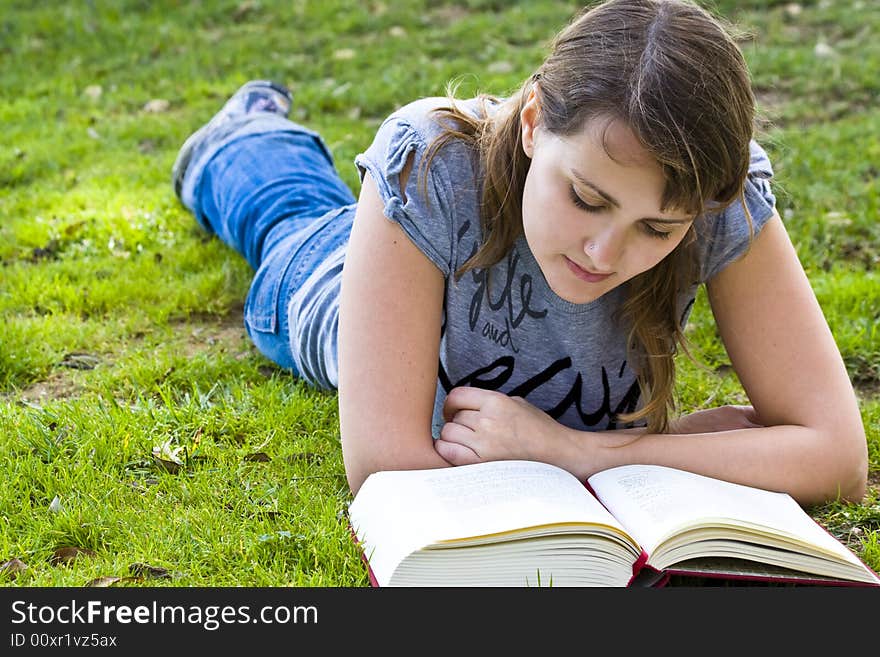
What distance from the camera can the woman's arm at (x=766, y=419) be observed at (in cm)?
234

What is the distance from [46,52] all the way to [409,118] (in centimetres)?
475

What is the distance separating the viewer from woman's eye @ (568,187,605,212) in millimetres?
2014

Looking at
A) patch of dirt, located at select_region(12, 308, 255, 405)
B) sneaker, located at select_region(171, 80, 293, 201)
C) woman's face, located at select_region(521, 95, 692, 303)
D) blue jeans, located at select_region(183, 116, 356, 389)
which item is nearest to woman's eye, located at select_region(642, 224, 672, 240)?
woman's face, located at select_region(521, 95, 692, 303)

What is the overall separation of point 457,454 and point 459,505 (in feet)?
1.03

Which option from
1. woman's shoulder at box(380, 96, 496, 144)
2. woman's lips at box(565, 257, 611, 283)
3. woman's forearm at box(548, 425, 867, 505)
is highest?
woman's shoulder at box(380, 96, 496, 144)

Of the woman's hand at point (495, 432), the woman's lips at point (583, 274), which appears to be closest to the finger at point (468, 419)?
the woman's hand at point (495, 432)

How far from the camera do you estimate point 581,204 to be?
79.7 inches

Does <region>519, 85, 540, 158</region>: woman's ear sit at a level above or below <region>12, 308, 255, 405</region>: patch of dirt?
above

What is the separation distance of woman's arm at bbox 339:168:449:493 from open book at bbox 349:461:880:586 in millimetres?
113

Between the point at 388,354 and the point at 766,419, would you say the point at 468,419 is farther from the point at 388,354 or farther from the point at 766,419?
the point at 766,419

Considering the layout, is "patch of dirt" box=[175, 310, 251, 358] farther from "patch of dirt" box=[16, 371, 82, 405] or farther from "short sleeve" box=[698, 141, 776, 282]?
"short sleeve" box=[698, 141, 776, 282]

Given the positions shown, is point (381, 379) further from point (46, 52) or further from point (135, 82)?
point (46, 52)

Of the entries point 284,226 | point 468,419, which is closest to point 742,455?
point 468,419

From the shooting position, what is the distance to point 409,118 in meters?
2.40
